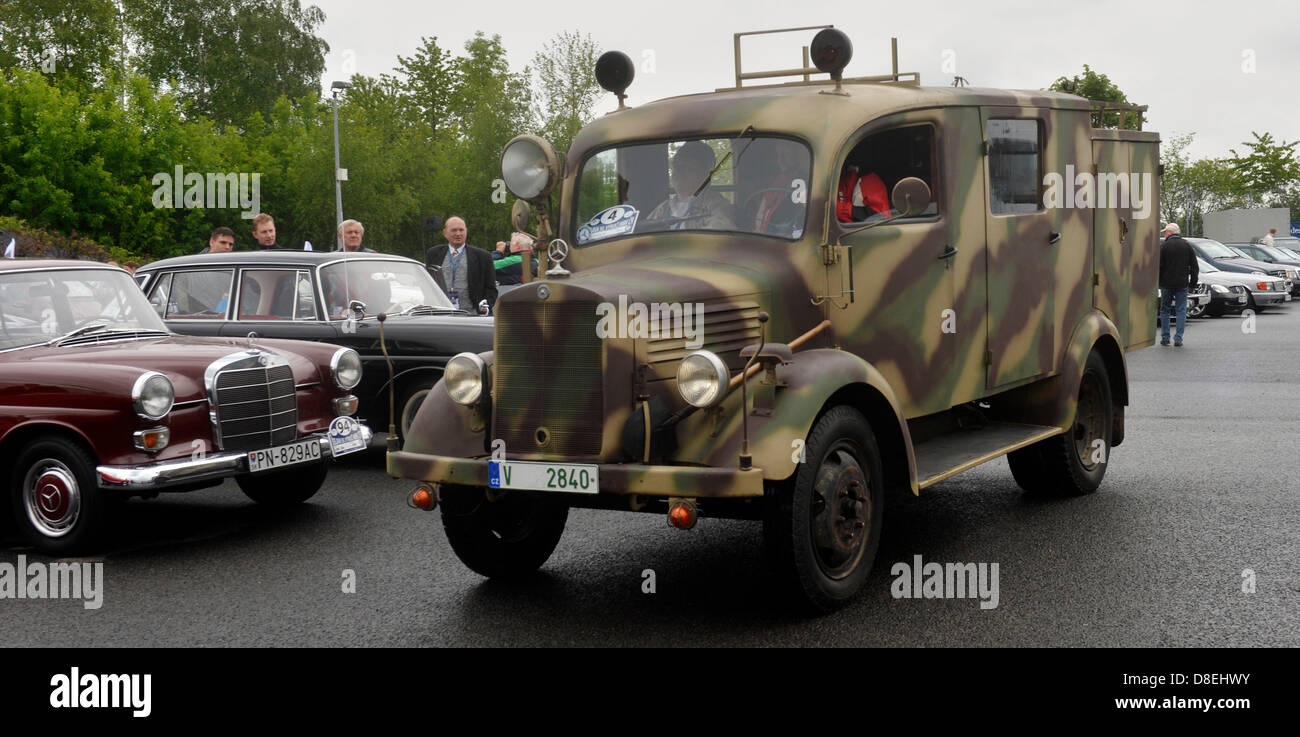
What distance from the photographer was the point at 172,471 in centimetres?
746

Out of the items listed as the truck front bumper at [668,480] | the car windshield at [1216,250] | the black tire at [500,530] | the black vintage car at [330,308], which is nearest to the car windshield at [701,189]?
the black tire at [500,530]

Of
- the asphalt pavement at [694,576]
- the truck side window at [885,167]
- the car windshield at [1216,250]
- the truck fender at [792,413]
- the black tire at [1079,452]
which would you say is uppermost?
the car windshield at [1216,250]

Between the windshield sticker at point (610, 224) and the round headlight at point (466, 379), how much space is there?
131 cm

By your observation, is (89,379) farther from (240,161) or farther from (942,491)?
(240,161)

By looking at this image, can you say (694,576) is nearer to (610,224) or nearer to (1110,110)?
(610,224)

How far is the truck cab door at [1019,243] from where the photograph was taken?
753 centimetres

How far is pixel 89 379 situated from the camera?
750 cm

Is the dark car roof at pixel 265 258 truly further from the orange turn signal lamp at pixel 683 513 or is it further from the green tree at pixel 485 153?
the green tree at pixel 485 153

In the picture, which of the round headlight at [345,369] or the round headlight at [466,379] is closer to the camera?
the round headlight at [466,379]

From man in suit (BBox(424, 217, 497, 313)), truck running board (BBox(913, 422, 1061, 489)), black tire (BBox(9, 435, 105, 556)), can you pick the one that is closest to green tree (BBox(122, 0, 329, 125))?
man in suit (BBox(424, 217, 497, 313))

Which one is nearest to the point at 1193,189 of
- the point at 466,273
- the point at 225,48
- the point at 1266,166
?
the point at 1266,166

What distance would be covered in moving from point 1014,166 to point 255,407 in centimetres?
481

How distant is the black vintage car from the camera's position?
10.5 meters
